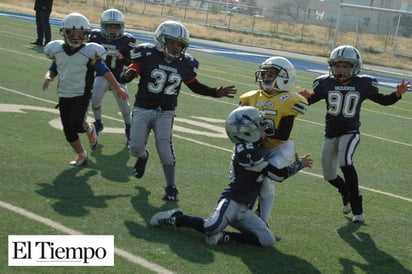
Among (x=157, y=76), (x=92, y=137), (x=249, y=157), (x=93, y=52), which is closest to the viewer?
(x=249, y=157)

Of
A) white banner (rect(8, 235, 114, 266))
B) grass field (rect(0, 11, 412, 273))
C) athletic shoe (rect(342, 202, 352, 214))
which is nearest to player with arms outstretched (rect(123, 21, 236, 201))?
grass field (rect(0, 11, 412, 273))

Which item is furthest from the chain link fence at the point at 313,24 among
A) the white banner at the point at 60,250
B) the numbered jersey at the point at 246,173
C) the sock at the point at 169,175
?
the white banner at the point at 60,250

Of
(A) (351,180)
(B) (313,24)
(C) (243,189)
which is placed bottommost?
(B) (313,24)

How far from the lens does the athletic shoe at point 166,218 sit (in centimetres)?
573

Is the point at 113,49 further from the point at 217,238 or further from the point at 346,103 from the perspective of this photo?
the point at 217,238

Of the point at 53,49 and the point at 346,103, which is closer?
the point at 346,103

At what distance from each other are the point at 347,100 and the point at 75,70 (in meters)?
2.69

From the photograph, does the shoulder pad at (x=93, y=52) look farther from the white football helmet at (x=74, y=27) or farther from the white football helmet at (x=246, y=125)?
the white football helmet at (x=246, y=125)

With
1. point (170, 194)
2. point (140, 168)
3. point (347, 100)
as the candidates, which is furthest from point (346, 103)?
point (140, 168)

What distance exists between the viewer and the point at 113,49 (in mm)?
9070

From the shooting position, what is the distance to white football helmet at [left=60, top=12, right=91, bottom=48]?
24.1 ft

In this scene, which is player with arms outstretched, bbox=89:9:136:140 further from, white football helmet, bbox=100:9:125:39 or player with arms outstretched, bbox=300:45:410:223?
player with arms outstretched, bbox=300:45:410:223

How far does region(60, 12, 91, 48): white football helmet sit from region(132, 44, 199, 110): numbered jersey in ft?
2.48

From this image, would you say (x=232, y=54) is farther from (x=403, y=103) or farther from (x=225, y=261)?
(x=225, y=261)
